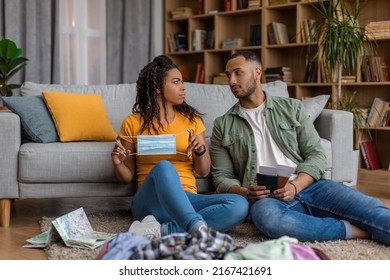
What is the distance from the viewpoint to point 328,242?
7.82 ft

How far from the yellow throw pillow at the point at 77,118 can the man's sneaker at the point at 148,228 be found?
96 cm

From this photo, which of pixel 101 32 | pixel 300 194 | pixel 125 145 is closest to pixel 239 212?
pixel 300 194

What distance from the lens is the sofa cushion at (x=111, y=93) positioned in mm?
3533

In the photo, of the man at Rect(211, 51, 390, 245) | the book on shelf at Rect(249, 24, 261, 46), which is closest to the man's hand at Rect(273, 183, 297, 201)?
the man at Rect(211, 51, 390, 245)

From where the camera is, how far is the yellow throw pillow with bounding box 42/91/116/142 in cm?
322

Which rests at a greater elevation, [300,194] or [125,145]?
[125,145]

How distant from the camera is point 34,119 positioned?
315 centimetres

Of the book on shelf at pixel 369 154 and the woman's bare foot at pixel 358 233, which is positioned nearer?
the woman's bare foot at pixel 358 233

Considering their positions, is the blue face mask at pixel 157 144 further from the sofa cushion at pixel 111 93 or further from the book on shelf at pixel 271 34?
the book on shelf at pixel 271 34

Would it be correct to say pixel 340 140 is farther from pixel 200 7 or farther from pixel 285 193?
pixel 200 7

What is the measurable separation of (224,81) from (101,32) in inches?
53.5

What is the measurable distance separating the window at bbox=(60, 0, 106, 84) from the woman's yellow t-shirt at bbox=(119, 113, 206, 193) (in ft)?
10.2

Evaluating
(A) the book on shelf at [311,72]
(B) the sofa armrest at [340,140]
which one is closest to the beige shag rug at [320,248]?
(B) the sofa armrest at [340,140]
